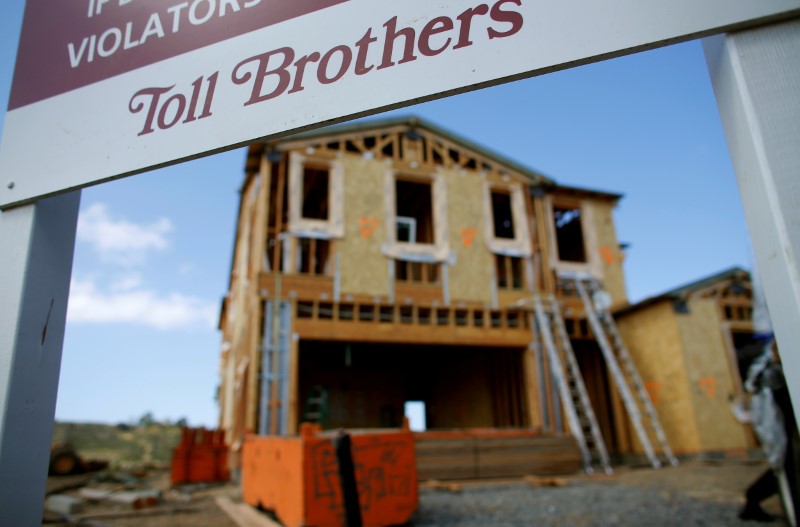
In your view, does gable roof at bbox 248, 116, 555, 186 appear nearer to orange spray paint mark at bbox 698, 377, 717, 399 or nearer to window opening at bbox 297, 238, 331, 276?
window opening at bbox 297, 238, 331, 276

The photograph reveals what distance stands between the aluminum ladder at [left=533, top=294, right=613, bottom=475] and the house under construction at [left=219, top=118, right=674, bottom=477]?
0.19ft

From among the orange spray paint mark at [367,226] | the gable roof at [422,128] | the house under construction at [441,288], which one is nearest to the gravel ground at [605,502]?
the house under construction at [441,288]

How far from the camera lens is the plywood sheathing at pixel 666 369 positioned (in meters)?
14.4

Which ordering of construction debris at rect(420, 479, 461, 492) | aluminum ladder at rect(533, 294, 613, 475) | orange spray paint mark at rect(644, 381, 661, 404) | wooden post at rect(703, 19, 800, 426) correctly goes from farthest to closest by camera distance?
orange spray paint mark at rect(644, 381, 661, 404) < aluminum ladder at rect(533, 294, 613, 475) < construction debris at rect(420, 479, 461, 492) < wooden post at rect(703, 19, 800, 426)

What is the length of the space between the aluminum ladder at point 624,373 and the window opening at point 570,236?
10.8 feet

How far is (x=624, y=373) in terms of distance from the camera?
16281mm

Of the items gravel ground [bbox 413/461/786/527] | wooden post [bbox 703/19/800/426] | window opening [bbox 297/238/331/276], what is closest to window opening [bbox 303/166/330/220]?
window opening [bbox 297/238/331/276]

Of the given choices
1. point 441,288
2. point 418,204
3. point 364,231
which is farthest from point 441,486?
point 418,204

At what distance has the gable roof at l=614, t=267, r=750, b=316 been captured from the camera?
49.2ft

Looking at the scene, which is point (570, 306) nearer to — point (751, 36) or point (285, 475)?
point (285, 475)

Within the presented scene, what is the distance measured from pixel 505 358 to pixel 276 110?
1616 centimetres

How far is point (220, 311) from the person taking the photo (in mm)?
26719

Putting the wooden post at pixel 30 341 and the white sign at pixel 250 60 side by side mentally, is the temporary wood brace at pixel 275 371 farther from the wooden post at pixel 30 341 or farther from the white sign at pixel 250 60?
the white sign at pixel 250 60

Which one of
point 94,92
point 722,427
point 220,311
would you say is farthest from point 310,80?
point 220,311
